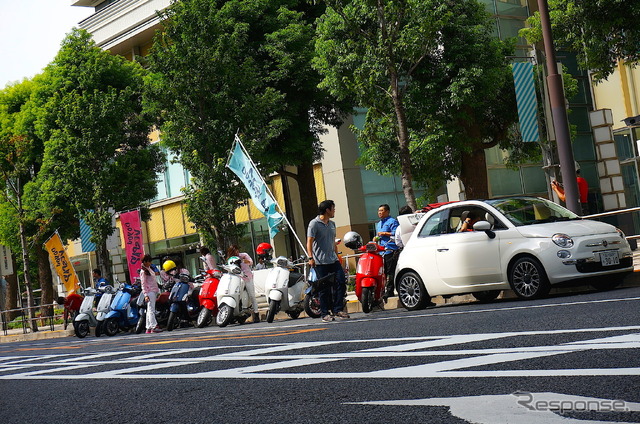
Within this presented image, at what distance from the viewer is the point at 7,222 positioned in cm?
4388

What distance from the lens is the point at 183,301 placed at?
69.0 ft

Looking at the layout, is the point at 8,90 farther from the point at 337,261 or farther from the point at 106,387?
the point at 106,387

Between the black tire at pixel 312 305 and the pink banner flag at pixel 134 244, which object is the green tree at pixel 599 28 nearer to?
the black tire at pixel 312 305

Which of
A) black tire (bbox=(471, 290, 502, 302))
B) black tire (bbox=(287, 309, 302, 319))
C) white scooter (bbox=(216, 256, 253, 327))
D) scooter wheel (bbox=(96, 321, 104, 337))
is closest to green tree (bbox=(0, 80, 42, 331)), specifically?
scooter wheel (bbox=(96, 321, 104, 337))

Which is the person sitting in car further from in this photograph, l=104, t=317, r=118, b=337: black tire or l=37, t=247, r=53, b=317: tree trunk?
A: l=37, t=247, r=53, b=317: tree trunk

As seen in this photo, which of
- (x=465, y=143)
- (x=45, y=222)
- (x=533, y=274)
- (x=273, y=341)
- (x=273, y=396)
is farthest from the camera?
(x=45, y=222)

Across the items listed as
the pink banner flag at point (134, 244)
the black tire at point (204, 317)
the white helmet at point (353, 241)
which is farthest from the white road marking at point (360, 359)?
the pink banner flag at point (134, 244)

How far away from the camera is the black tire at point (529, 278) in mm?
13180

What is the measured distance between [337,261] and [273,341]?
11.1 ft

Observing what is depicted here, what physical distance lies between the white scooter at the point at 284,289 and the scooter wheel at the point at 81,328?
881 centimetres

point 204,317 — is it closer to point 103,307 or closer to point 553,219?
point 103,307

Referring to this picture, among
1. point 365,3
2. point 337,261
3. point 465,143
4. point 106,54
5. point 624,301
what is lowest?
point 624,301

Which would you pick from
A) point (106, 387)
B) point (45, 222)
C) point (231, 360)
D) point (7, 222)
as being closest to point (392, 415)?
point (106, 387)

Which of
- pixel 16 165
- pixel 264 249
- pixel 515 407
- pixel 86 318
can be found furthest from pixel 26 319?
pixel 515 407
